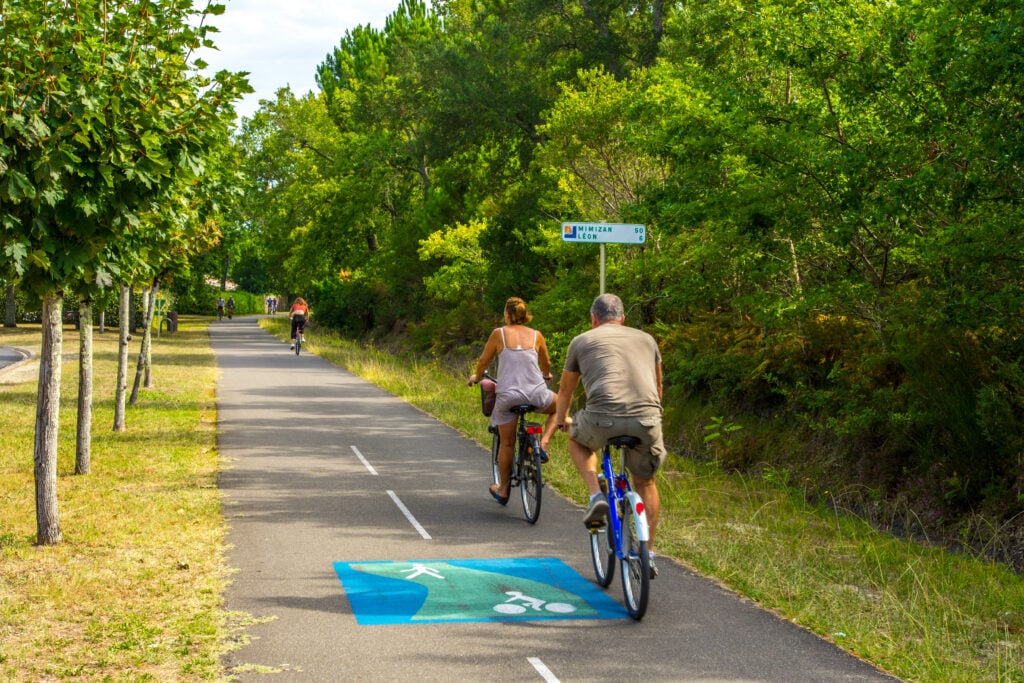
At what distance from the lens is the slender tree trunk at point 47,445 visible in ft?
28.8

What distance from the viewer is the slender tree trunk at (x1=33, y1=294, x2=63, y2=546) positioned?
8766mm

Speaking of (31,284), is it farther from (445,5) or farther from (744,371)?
(445,5)

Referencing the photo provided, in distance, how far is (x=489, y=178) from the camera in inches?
1271

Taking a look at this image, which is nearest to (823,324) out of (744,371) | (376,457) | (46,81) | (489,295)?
(744,371)

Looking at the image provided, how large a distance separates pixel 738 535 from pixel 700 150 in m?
6.42

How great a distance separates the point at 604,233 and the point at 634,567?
588 centimetres

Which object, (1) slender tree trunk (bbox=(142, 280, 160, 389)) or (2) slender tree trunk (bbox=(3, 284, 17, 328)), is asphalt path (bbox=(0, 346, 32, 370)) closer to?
(1) slender tree trunk (bbox=(142, 280, 160, 389))

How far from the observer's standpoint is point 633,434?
22.8ft

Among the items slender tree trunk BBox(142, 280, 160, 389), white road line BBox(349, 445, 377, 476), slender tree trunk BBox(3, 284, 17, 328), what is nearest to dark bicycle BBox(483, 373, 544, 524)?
white road line BBox(349, 445, 377, 476)

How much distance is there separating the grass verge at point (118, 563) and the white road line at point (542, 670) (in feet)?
5.37

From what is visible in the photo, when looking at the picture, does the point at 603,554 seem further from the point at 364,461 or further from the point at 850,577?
the point at 364,461

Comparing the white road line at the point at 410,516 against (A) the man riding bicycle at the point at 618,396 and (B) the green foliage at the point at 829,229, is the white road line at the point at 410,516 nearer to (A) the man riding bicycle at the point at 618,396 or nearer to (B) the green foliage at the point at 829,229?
(A) the man riding bicycle at the point at 618,396

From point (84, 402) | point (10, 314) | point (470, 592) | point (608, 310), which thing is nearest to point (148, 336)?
point (84, 402)

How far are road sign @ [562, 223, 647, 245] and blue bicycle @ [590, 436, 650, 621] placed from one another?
504 centimetres
